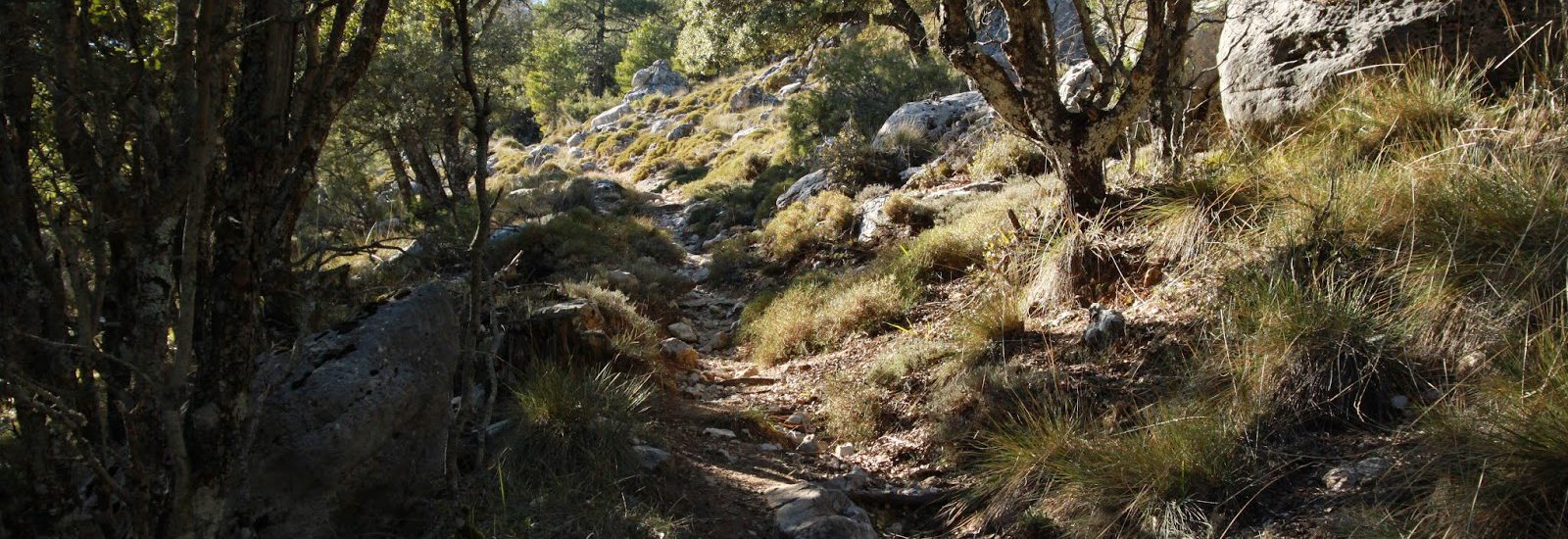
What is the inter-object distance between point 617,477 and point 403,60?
29.5 ft

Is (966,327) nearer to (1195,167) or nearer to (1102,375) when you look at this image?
(1102,375)

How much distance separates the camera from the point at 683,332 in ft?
25.9

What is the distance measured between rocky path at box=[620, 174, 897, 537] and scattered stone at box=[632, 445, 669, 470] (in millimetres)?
145

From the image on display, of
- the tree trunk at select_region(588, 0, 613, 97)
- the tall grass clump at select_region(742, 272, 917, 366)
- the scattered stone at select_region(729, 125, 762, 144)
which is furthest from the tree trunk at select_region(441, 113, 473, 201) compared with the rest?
the tree trunk at select_region(588, 0, 613, 97)

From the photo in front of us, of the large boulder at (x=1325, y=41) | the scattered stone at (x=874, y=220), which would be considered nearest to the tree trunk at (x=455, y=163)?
the scattered stone at (x=874, y=220)

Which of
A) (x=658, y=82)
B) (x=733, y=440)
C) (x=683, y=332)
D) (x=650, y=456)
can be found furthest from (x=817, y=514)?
(x=658, y=82)

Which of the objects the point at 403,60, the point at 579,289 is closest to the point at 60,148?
the point at 579,289

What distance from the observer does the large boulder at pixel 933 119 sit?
13.2 metres

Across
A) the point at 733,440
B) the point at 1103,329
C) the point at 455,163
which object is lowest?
the point at 733,440

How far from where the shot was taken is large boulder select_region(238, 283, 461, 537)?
303 cm

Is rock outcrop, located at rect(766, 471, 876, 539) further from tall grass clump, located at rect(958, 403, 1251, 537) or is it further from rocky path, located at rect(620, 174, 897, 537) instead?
tall grass clump, located at rect(958, 403, 1251, 537)

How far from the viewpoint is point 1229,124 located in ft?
20.1

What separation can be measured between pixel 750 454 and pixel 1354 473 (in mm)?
2968

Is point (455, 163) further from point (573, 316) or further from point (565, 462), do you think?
point (565, 462)
